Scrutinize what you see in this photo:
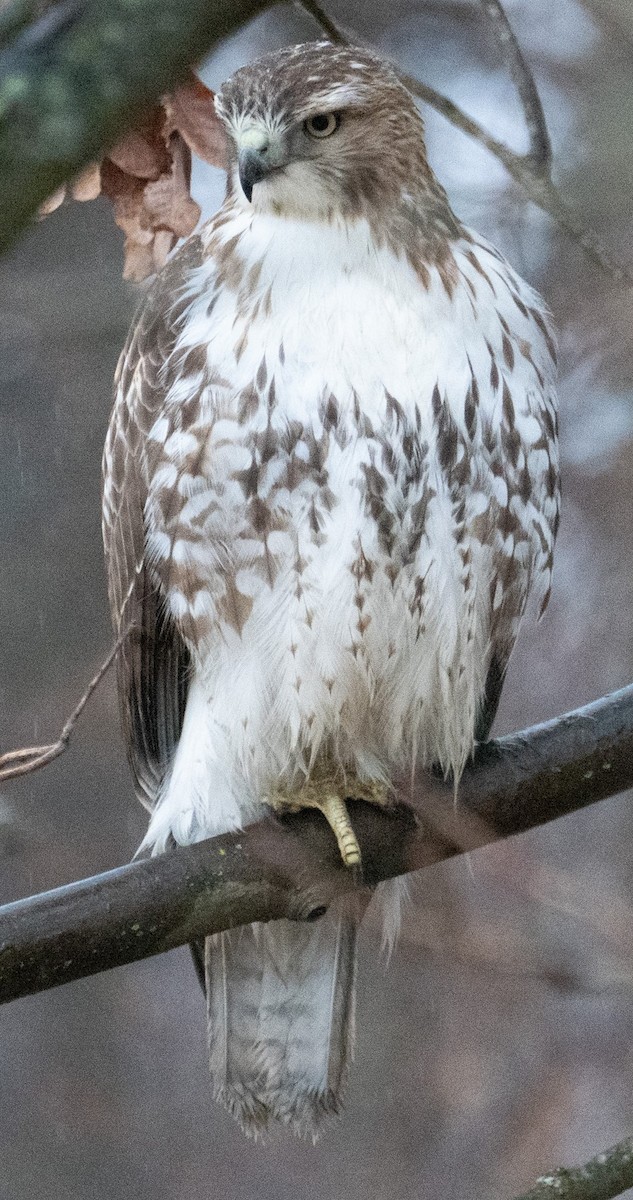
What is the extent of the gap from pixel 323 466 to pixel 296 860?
679mm

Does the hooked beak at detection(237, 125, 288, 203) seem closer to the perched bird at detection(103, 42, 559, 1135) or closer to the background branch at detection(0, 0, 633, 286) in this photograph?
the perched bird at detection(103, 42, 559, 1135)

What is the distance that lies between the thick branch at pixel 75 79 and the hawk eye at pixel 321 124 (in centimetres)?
151

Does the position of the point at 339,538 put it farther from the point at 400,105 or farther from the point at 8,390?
the point at 8,390

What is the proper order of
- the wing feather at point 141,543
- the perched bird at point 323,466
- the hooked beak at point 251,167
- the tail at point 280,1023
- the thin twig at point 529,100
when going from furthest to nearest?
the tail at point 280,1023 → the wing feather at point 141,543 → the perched bird at point 323,466 → the hooked beak at point 251,167 → the thin twig at point 529,100

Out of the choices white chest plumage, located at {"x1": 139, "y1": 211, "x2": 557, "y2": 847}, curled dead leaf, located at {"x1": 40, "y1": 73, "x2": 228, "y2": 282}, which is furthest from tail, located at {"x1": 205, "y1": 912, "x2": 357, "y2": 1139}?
curled dead leaf, located at {"x1": 40, "y1": 73, "x2": 228, "y2": 282}

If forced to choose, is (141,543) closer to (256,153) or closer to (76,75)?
(256,153)

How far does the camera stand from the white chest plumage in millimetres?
2721

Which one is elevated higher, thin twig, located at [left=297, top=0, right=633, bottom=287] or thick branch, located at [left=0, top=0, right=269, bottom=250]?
thick branch, located at [left=0, top=0, right=269, bottom=250]

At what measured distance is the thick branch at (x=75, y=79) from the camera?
1.10 meters

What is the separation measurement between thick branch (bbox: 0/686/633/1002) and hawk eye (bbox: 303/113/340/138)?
1.08m

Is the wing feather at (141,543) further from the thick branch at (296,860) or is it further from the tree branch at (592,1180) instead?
the tree branch at (592,1180)

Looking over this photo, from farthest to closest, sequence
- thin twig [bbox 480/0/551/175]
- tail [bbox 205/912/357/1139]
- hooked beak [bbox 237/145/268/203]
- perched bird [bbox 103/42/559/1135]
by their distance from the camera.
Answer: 1. tail [bbox 205/912/357/1139]
2. perched bird [bbox 103/42/559/1135]
3. hooked beak [bbox 237/145/268/203]
4. thin twig [bbox 480/0/551/175]

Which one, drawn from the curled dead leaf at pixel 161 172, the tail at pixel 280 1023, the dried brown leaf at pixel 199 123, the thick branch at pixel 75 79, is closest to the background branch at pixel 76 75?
the thick branch at pixel 75 79

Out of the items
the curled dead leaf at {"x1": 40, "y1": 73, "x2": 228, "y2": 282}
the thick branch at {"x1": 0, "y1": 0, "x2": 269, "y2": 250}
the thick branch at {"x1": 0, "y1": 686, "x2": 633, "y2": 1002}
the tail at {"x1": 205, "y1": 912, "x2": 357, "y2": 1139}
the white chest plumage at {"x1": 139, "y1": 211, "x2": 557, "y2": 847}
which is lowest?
the tail at {"x1": 205, "y1": 912, "x2": 357, "y2": 1139}
